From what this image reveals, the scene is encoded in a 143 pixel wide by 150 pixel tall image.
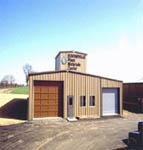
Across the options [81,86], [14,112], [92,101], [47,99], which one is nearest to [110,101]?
[92,101]

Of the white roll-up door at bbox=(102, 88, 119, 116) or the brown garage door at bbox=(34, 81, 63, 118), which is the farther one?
the white roll-up door at bbox=(102, 88, 119, 116)

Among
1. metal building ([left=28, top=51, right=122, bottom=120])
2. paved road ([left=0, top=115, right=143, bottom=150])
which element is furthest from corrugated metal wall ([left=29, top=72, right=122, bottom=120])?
paved road ([left=0, top=115, right=143, bottom=150])

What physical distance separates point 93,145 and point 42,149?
2967 mm

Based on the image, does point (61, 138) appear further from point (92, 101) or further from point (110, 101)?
point (110, 101)

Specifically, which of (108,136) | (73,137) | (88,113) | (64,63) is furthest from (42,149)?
(64,63)

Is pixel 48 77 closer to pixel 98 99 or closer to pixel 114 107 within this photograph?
pixel 98 99

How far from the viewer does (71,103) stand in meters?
16.5

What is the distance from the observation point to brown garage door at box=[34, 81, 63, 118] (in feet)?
51.5

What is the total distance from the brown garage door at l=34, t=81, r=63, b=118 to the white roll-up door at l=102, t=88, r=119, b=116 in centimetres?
545

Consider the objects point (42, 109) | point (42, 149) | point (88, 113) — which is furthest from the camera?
point (88, 113)

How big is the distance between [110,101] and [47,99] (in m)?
7.94

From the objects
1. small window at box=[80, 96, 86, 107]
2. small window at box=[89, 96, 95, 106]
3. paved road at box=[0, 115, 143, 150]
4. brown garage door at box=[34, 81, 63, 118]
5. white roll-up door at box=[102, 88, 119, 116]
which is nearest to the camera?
paved road at box=[0, 115, 143, 150]

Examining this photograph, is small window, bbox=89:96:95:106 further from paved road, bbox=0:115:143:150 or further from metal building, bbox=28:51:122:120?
paved road, bbox=0:115:143:150

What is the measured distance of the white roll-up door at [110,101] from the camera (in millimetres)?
18016
